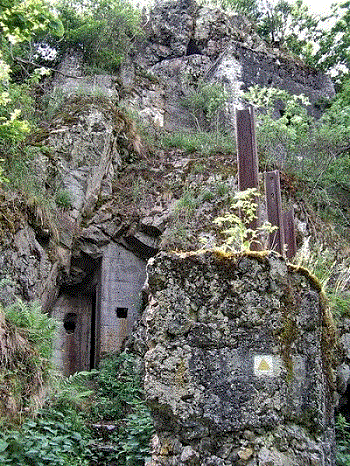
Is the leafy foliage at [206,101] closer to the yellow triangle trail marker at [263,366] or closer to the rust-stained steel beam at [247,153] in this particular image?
the rust-stained steel beam at [247,153]

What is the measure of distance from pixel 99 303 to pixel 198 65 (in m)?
11.0

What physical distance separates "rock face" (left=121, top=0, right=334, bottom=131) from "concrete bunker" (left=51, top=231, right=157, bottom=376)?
5912 mm

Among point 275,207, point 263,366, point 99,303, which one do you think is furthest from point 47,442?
point 99,303

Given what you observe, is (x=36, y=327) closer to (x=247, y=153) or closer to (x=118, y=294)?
(x=247, y=153)

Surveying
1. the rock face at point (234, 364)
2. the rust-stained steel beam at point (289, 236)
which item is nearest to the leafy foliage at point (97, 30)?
the rust-stained steel beam at point (289, 236)

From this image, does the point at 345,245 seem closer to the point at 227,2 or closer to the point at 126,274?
the point at 126,274

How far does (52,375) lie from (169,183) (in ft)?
21.5

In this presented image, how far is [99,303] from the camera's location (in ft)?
37.4

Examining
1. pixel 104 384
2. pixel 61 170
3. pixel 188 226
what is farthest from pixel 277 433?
pixel 61 170

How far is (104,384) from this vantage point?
978 cm

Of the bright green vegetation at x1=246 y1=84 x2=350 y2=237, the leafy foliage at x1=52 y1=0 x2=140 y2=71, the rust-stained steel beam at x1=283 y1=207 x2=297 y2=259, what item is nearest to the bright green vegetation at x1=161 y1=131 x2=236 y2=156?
the bright green vegetation at x1=246 y1=84 x2=350 y2=237

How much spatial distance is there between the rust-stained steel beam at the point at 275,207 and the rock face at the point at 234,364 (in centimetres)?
90

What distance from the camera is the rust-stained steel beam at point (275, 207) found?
5.39 meters

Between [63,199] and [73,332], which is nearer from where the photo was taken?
[63,199]
